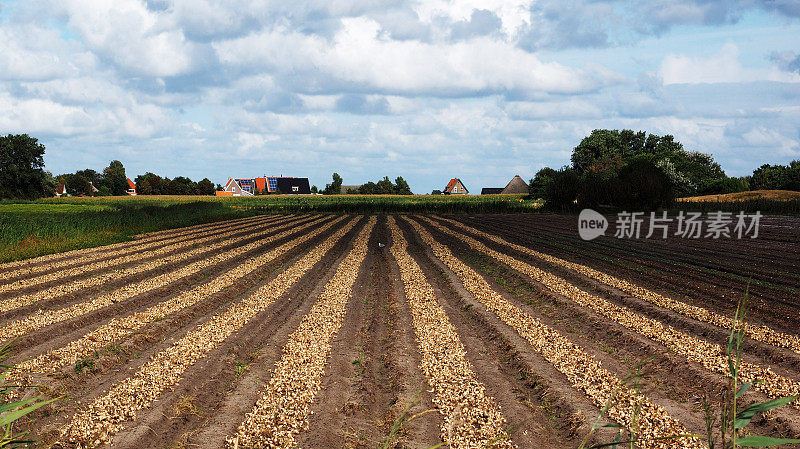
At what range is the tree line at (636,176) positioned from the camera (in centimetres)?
4959

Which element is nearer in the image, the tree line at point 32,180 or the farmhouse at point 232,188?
the tree line at point 32,180

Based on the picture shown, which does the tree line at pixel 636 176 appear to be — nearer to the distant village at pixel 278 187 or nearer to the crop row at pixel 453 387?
the distant village at pixel 278 187

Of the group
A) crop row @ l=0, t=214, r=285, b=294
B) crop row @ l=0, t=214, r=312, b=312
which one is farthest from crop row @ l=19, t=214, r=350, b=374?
crop row @ l=0, t=214, r=285, b=294

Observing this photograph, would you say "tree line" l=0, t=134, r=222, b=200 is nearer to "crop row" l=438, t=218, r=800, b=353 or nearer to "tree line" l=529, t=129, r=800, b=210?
"tree line" l=529, t=129, r=800, b=210

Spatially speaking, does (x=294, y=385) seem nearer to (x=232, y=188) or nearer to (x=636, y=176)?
(x=636, y=176)

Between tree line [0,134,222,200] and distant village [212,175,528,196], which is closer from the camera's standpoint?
tree line [0,134,222,200]

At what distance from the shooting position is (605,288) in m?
14.8

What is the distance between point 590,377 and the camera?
8211 millimetres

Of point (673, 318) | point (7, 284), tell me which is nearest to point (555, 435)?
point (673, 318)

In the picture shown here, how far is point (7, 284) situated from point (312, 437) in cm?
1405

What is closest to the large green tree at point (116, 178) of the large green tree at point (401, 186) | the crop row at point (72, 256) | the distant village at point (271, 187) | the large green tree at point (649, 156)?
the distant village at point (271, 187)

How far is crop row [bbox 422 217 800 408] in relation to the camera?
795 centimetres

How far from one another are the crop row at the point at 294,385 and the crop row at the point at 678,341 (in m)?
5.41

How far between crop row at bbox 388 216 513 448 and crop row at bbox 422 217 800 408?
3039 millimetres
